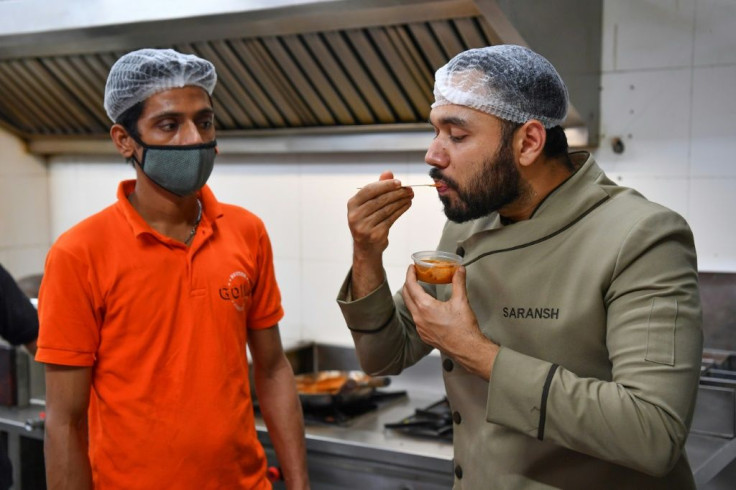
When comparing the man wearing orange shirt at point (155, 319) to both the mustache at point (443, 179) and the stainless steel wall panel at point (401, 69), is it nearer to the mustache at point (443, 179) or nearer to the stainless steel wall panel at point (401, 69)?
the mustache at point (443, 179)

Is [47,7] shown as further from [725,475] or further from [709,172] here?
[725,475]

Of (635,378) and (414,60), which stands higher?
(414,60)

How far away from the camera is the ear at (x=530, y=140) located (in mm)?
1453

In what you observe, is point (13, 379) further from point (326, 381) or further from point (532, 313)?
point (532, 313)

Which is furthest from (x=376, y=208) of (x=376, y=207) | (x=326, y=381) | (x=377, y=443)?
(x=326, y=381)

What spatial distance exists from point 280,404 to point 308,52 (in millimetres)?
1318

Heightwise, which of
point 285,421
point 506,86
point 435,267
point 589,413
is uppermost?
point 506,86

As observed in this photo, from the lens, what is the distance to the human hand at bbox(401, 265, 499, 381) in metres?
1.35

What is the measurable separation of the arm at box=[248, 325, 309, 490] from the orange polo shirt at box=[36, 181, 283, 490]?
0.14 metres

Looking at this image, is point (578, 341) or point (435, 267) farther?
point (435, 267)

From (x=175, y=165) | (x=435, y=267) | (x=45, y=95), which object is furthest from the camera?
(x=45, y=95)

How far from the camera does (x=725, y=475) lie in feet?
7.48

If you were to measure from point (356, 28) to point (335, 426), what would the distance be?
1.34 m

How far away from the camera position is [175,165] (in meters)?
1.82
